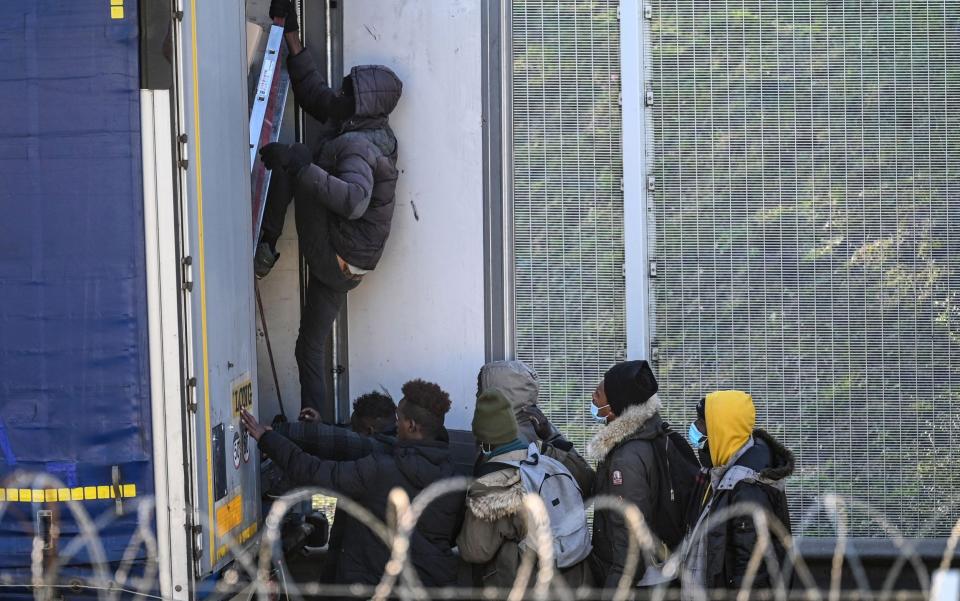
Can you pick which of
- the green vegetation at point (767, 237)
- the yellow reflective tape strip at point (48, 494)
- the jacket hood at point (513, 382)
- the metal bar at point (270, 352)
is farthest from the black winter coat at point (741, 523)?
the metal bar at point (270, 352)

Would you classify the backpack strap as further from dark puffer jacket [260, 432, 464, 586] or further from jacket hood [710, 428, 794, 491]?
jacket hood [710, 428, 794, 491]

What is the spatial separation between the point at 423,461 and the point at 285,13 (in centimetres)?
231

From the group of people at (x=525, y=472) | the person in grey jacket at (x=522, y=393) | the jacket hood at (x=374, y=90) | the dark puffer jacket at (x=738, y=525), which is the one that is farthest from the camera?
the jacket hood at (x=374, y=90)

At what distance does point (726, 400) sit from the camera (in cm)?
479

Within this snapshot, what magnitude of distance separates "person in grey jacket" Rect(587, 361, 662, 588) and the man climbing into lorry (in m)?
1.44

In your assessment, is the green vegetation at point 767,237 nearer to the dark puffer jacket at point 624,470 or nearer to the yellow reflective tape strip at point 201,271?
the dark puffer jacket at point 624,470

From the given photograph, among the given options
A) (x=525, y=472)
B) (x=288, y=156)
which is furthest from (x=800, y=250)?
(x=288, y=156)

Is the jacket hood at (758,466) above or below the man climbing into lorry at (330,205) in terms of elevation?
below

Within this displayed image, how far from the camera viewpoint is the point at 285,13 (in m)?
5.91

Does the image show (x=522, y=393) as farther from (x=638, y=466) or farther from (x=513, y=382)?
(x=638, y=466)

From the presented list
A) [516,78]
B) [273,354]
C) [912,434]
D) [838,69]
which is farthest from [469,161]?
[912,434]

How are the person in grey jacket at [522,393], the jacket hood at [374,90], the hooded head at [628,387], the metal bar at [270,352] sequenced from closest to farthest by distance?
the hooded head at [628,387], the person in grey jacket at [522,393], the jacket hood at [374,90], the metal bar at [270,352]

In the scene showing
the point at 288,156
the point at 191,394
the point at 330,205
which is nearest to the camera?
the point at 191,394

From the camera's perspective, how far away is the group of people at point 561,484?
15.3ft
